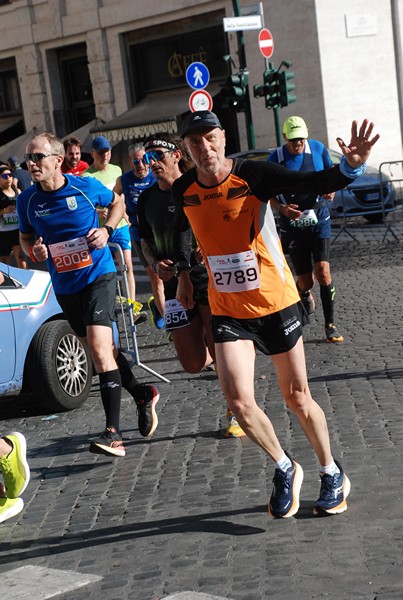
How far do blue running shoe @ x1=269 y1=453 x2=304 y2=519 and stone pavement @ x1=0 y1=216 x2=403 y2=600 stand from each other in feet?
0.16

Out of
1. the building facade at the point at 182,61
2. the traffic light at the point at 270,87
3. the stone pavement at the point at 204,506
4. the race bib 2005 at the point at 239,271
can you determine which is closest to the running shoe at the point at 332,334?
the stone pavement at the point at 204,506

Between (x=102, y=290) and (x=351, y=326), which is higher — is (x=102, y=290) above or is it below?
above

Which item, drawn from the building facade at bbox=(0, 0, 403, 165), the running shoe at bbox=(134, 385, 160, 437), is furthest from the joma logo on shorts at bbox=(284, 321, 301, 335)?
the building facade at bbox=(0, 0, 403, 165)

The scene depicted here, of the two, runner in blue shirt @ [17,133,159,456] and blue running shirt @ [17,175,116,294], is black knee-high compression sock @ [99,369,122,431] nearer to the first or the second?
runner in blue shirt @ [17,133,159,456]

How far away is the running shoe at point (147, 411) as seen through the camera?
7.75 metres

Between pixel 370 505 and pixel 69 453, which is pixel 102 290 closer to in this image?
pixel 69 453

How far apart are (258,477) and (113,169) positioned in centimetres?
792

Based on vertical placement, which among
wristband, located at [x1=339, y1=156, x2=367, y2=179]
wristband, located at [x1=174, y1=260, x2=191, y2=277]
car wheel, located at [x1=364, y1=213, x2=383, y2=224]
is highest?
wristband, located at [x1=339, y1=156, x2=367, y2=179]

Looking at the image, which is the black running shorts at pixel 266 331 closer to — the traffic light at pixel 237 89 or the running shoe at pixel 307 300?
the running shoe at pixel 307 300

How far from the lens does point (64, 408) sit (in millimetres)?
8977

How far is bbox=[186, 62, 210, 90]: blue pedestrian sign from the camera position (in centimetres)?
2329

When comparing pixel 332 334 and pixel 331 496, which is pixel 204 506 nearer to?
pixel 331 496

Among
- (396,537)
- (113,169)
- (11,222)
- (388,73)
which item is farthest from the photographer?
(388,73)

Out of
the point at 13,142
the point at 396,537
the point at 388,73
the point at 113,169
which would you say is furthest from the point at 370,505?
the point at 13,142
